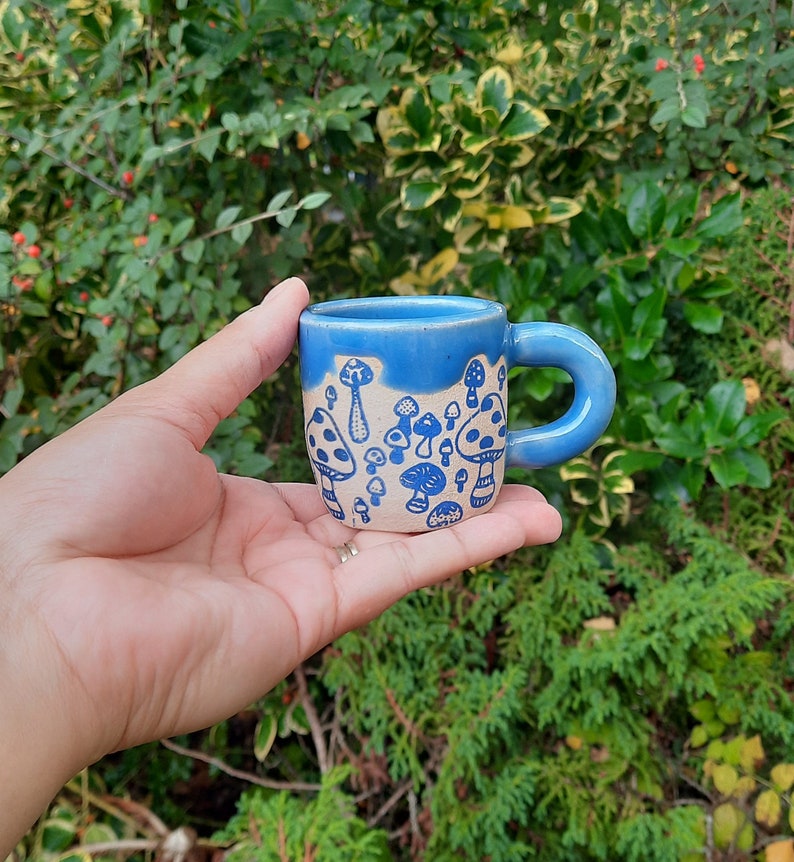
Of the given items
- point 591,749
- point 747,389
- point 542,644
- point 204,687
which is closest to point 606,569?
point 542,644

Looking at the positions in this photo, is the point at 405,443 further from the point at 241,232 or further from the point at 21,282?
the point at 21,282

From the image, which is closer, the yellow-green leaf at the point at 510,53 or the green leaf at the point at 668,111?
the green leaf at the point at 668,111

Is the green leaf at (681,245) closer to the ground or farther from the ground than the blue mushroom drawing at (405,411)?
closer to the ground

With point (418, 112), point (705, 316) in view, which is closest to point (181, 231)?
point (418, 112)

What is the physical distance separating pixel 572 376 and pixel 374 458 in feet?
0.94

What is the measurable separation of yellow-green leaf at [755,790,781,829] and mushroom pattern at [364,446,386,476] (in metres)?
0.84

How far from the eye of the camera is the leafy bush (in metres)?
1.16

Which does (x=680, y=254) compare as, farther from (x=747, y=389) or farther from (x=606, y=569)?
(x=606, y=569)

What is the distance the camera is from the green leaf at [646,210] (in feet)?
4.33

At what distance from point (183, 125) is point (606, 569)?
3.52 ft

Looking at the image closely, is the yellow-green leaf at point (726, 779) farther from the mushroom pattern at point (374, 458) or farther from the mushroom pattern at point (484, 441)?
the mushroom pattern at point (374, 458)

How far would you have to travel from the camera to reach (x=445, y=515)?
970mm

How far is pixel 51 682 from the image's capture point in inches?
27.2

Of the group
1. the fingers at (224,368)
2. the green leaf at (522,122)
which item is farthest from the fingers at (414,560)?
the green leaf at (522,122)
